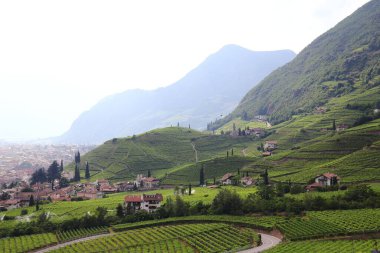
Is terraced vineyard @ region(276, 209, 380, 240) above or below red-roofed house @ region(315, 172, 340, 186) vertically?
below

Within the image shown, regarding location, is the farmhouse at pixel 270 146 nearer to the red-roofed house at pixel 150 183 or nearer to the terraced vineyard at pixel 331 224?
the red-roofed house at pixel 150 183

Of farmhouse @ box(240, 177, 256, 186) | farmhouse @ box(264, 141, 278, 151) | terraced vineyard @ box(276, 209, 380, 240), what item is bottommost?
terraced vineyard @ box(276, 209, 380, 240)

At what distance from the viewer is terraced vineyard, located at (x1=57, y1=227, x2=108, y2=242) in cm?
9155

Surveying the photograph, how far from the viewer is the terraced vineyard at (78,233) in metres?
91.6

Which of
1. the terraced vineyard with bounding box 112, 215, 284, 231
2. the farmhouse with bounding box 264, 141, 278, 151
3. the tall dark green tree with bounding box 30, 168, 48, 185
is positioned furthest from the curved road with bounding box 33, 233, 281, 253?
the farmhouse with bounding box 264, 141, 278, 151

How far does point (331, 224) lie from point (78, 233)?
55056 mm

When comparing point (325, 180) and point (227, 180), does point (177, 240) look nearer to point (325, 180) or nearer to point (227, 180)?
point (325, 180)

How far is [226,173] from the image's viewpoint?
537 ft

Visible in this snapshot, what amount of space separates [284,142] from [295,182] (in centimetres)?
7420

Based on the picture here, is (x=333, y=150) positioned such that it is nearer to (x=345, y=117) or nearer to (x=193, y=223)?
(x=345, y=117)

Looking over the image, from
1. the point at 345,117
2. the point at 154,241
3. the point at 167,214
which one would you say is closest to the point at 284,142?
the point at 345,117

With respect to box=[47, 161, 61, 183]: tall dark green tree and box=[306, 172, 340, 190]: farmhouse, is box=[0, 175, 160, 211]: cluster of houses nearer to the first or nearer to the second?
box=[47, 161, 61, 183]: tall dark green tree

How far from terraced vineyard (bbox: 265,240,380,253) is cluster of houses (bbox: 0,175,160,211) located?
307 feet

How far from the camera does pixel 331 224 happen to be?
78938 mm
